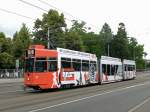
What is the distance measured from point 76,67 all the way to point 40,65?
5.17 m

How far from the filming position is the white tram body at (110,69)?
44.2 metres

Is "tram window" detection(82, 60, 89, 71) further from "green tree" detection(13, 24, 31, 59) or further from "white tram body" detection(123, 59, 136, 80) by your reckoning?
"green tree" detection(13, 24, 31, 59)

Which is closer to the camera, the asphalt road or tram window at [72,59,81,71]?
the asphalt road

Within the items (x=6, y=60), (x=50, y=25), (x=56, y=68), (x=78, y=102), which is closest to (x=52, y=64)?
(x=56, y=68)

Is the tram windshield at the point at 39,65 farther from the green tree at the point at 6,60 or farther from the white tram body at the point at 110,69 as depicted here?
the green tree at the point at 6,60

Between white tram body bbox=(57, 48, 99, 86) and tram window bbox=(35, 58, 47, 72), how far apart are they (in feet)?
4.26

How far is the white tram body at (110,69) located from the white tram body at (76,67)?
230cm

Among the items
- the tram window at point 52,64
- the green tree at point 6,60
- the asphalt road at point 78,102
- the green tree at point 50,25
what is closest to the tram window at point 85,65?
the tram window at point 52,64

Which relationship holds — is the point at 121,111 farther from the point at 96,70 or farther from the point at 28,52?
the point at 96,70

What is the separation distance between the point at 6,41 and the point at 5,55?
5.74 m

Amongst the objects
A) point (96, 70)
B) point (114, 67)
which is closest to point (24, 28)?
point (114, 67)

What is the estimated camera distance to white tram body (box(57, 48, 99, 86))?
106ft

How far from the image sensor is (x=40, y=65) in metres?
30.7

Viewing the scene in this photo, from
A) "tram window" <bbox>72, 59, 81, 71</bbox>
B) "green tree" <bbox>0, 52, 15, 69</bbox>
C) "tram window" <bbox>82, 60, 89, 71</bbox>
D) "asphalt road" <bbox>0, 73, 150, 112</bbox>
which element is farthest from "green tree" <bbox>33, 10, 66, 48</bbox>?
"asphalt road" <bbox>0, 73, 150, 112</bbox>
